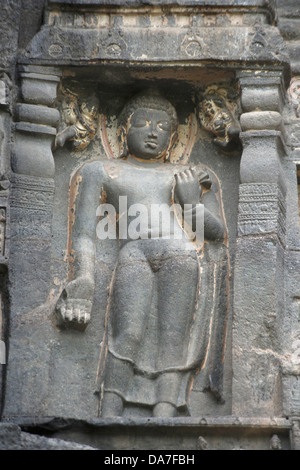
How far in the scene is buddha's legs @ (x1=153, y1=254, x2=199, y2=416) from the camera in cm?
966

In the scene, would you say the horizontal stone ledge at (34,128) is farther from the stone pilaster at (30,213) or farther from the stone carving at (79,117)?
the stone carving at (79,117)

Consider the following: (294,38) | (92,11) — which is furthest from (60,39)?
(294,38)

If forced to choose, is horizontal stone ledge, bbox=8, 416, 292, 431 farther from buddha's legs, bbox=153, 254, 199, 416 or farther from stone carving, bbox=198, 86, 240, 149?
stone carving, bbox=198, 86, 240, 149

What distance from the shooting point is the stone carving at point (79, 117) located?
34.2 ft

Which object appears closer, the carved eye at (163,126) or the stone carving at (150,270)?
the stone carving at (150,270)

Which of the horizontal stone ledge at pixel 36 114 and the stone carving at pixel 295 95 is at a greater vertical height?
the stone carving at pixel 295 95

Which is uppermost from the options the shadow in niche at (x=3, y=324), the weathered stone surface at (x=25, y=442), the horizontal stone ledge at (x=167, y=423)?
the shadow in niche at (x=3, y=324)

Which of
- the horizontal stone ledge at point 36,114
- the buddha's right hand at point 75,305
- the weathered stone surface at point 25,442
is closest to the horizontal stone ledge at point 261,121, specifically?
the horizontal stone ledge at point 36,114

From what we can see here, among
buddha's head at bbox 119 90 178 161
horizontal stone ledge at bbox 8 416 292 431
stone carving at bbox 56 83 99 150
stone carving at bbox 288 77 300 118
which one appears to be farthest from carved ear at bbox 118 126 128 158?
horizontal stone ledge at bbox 8 416 292 431

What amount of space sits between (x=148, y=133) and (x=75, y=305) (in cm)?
150

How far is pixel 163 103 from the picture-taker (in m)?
10.5

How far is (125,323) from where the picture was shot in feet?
32.1

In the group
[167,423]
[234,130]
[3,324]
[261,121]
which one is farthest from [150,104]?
[167,423]

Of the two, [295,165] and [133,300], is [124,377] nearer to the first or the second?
[133,300]
